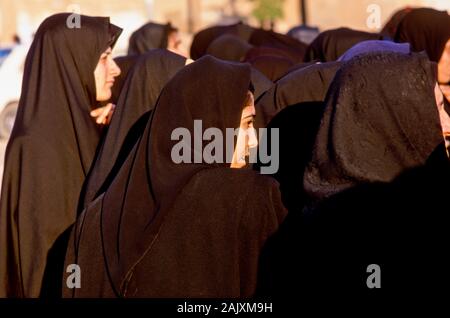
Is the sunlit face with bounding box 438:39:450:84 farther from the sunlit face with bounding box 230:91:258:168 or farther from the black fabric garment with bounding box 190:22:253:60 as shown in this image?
the black fabric garment with bounding box 190:22:253:60

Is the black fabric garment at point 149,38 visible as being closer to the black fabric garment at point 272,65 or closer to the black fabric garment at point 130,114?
the black fabric garment at point 272,65

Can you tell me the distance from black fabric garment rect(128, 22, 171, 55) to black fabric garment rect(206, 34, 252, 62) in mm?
858

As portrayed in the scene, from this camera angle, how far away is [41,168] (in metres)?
4.46

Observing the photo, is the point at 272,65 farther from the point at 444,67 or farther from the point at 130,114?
the point at 130,114

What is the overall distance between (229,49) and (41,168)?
11.3 ft

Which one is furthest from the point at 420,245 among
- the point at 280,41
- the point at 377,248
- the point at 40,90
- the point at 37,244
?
the point at 280,41

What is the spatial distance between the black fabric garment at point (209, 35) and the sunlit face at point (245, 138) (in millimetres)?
5093

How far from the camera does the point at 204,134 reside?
348 centimetres

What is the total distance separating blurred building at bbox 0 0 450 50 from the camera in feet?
88.4

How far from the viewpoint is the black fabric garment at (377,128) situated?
304cm

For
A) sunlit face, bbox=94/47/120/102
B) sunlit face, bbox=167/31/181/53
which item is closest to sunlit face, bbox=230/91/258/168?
sunlit face, bbox=94/47/120/102

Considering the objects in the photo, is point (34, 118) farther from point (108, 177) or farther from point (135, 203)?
point (135, 203)

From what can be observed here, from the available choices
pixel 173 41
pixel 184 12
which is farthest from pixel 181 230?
pixel 184 12
